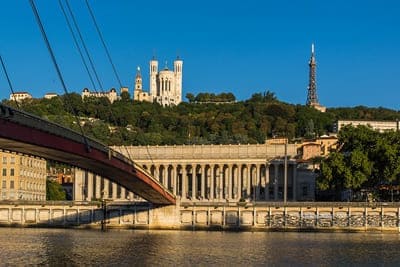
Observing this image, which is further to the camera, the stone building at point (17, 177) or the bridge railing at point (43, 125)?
the stone building at point (17, 177)

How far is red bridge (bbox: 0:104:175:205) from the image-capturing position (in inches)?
1892

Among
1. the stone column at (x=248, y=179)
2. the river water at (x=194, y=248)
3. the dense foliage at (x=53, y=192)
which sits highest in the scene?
the stone column at (x=248, y=179)

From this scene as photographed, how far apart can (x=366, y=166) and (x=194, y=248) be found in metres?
41.5

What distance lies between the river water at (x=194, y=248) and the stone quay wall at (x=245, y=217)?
5275 mm

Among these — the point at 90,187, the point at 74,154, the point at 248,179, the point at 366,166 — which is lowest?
the point at 90,187

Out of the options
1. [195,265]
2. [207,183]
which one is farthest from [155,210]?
[207,183]

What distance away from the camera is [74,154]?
194 feet

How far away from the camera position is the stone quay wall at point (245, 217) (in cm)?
9681

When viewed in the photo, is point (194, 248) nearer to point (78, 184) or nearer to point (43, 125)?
point (43, 125)

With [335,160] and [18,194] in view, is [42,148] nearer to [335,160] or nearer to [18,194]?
[335,160]

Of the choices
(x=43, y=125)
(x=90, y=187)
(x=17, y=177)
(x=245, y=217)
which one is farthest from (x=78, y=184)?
(x=43, y=125)

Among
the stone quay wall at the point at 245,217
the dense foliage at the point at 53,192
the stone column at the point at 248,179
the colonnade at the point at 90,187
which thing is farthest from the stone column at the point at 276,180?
the stone quay wall at the point at 245,217

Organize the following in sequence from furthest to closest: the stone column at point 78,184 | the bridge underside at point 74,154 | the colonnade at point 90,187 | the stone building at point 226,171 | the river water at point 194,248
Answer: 1. the stone column at point 78,184
2. the colonnade at point 90,187
3. the stone building at point 226,171
4. the river water at point 194,248
5. the bridge underside at point 74,154

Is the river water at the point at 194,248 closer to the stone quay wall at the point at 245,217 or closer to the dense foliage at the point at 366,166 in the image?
the stone quay wall at the point at 245,217
